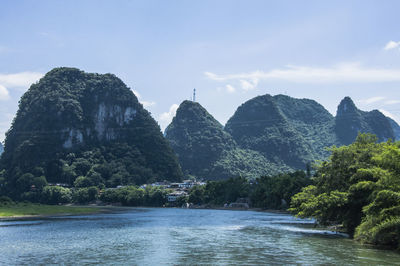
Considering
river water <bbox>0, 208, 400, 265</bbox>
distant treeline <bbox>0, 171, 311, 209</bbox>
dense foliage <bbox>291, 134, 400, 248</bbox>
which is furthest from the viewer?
distant treeline <bbox>0, 171, 311, 209</bbox>

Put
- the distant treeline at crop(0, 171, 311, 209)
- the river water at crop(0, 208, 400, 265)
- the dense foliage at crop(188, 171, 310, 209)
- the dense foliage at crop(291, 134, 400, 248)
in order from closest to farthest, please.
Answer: the river water at crop(0, 208, 400, 265), the dense foliage at crop(291, 134, 400, 248), the dense foliage at crop(188, 171, 310, 209), the distant treeline at crop(0, 171, 311, 209)

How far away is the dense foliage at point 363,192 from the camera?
32.2 meters

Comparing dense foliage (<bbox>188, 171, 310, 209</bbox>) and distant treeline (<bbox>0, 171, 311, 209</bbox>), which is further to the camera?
distant treeline (<bbox>0, 171, 311, 209</bbox>)

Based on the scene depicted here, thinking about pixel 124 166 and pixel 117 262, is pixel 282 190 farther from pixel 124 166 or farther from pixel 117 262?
pixel 124 166

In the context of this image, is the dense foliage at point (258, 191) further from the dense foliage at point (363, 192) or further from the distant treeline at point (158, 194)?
the dense foliage at point (363, 192)

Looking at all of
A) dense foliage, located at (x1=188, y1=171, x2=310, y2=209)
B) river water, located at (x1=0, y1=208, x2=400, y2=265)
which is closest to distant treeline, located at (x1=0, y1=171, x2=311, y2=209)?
dense foliage, located at (x1=188, y1=171, x2=310, y2=209)

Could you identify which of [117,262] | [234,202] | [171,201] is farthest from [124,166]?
[117,262]

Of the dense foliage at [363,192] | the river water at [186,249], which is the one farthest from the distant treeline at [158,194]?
the river water at [186,249]

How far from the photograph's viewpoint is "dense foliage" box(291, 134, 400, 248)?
32.2m

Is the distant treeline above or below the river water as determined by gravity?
above

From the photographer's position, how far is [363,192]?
4056 cm

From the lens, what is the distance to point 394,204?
1276 inches

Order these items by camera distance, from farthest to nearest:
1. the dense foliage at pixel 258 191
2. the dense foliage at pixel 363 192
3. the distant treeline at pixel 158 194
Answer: the distant treeline at pixel 158 194, the dense foliage at pixel 258 191, the dense foliage at pixel 363 192

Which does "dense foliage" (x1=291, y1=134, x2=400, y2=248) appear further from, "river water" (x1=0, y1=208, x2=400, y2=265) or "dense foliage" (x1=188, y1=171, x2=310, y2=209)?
"dense foliage" (x1=188, y1=171, x2=310, y2=209)
